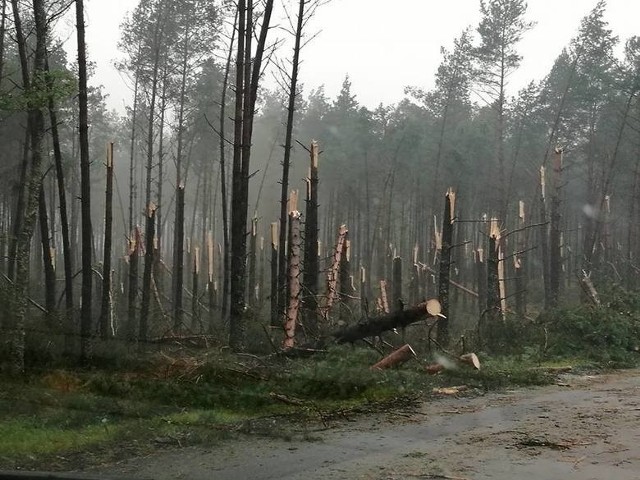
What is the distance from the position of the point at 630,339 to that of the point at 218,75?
24769 mm

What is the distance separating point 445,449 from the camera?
6727 mm

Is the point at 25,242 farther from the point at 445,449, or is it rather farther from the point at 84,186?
the point at 445,449

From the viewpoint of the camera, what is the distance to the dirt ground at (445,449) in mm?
5867

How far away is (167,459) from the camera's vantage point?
6391mm

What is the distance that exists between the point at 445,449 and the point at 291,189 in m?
28.9

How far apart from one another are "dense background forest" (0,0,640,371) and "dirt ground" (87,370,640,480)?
347 centimetres

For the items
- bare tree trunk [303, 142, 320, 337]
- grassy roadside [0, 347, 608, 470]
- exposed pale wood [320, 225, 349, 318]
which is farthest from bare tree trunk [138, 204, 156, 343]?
grassy roadside [0, 347, 608, 470]

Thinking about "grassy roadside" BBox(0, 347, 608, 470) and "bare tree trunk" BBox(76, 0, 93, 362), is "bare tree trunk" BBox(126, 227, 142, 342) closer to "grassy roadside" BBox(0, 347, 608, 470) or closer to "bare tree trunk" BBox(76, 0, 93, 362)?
"bare tree trunk" BBox(76, 0, 93, 362)

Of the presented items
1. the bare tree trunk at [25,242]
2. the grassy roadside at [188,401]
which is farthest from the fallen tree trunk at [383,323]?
the bare tree trunk at [25,242]

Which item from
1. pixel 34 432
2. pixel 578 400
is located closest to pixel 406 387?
pixel 578 400

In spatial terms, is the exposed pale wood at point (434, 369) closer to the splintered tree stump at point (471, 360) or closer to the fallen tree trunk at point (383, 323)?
the splintered tree stump at point (471, 360)

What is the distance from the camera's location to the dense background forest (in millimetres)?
12688

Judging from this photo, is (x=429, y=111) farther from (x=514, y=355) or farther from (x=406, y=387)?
(x=406, y=387)

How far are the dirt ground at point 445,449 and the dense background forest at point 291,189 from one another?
11.4 feet
